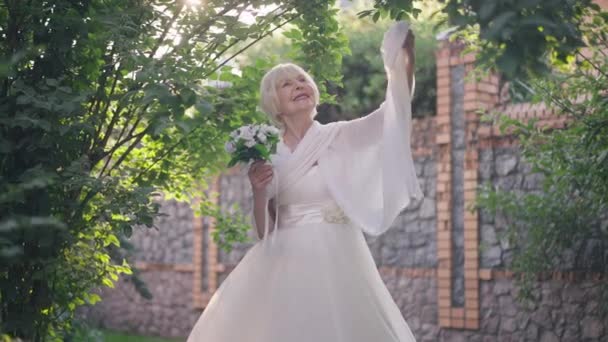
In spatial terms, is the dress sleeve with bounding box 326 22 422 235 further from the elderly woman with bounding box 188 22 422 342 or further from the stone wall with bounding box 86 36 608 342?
the stone wall with bounding box 86 36 608 342

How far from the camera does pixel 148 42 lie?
15.9 ft

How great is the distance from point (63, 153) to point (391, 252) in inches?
232

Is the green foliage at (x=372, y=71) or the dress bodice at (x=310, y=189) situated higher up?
the green foliage at (x=372, y=71)

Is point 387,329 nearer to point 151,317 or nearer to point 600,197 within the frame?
point 600,197

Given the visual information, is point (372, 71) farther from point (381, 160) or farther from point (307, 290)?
point (307, 290)

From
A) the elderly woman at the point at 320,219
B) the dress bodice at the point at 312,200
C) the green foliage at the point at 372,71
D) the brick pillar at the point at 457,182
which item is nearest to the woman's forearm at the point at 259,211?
the elderly woman at the point at 320,219

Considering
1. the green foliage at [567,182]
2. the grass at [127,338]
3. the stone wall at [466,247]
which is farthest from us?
the grass at [127,338]

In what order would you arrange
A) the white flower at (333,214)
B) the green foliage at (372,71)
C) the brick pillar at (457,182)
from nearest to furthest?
the white flower at (333,214) → the brick pillar at (457,182) → the green foliage at (372,71)

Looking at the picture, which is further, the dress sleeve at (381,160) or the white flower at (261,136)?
the white flower at (261,136)

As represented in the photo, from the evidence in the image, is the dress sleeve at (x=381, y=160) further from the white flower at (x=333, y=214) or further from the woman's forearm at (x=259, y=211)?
the woman's forearm at (x=259, y=211)

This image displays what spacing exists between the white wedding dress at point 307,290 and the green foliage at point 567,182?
1.90 meters

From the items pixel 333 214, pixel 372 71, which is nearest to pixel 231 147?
pixel 333 214

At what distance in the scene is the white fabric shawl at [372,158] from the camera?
4.38 metres

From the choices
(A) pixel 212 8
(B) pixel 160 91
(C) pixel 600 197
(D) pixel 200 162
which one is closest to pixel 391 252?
(C) pixel 600 197
